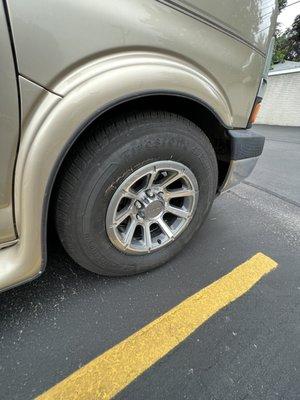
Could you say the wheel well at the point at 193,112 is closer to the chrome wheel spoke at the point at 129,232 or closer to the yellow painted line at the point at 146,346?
the chrome wheel spoke at the point at 129,232

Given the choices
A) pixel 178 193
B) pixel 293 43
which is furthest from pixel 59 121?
pixel 293 43

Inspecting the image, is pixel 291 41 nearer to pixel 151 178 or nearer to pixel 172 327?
pixel 151 178

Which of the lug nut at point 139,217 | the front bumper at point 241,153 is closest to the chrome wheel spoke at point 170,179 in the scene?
the lug nut at point 139,217

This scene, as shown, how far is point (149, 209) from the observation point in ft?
5.33

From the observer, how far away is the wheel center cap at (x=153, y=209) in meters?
1.62

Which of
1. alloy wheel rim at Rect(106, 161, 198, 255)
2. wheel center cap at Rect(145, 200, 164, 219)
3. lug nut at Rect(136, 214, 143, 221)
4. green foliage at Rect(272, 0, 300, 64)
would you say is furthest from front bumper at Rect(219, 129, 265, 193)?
green foliage at Rect(272, 0, 300, 64)

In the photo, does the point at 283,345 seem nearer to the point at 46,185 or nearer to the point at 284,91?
the point at 46,185

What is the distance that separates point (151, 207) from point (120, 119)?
54 cm

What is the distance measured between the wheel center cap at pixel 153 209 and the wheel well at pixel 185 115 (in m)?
0.52

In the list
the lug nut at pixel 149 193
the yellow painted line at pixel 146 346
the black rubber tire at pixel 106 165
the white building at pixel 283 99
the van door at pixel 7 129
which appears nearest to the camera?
the van door at pixel 7 129

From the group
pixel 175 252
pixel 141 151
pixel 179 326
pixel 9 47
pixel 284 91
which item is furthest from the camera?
pixel 284 91

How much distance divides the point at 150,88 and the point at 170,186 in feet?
2.22

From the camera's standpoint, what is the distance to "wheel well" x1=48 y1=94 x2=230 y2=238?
4.43 ft

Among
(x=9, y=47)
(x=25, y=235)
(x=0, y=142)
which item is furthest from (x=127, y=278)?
(x=9, y=47)
